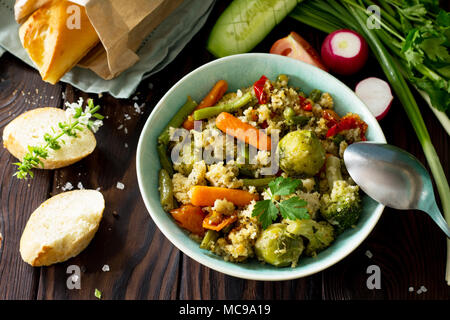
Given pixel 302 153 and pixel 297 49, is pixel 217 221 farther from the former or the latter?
pixel 297 49

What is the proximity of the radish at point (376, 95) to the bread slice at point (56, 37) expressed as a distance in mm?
2032

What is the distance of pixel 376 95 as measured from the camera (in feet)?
11.5

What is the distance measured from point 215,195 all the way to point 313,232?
61 cm

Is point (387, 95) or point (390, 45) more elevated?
point (390, 45)

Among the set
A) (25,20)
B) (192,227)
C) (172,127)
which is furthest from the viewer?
(25,20)

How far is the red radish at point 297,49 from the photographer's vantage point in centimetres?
359

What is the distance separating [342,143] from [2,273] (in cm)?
245

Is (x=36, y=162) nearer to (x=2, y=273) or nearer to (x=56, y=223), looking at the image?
(x=56, y=223)

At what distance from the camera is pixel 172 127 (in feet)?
9.98

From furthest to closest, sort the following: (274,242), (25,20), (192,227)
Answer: (25,20)
(192,227)
(274,242)

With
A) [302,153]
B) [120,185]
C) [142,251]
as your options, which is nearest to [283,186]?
[302,153]

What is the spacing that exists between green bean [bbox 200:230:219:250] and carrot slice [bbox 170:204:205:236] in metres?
0.09

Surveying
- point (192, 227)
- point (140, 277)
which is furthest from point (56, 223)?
point (192, 227)

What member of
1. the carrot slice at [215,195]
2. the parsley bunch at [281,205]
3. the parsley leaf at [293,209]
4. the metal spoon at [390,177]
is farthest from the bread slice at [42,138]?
the metal spoon at [390,177]
